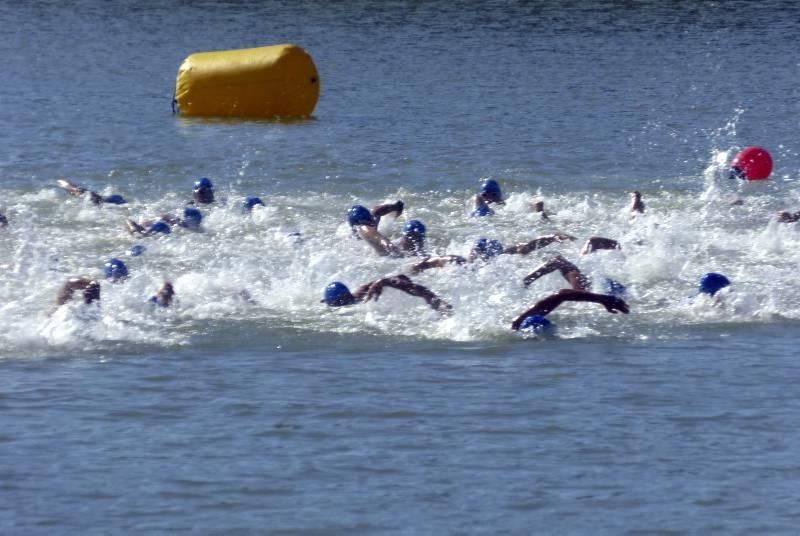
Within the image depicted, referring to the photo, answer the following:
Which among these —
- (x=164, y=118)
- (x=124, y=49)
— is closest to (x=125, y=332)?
(x=164, y=118)

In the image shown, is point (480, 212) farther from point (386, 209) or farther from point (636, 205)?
point (636, 205)

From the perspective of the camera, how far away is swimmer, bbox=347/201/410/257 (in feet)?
52.1

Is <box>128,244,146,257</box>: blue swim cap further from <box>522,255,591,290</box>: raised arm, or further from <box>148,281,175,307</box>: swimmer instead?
<box>522,255,591,290</box>: raised arm

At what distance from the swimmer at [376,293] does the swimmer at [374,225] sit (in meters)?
2.30

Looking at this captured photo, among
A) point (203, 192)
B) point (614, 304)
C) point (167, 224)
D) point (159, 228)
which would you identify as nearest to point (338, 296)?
point (614, 304)

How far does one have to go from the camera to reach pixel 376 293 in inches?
521

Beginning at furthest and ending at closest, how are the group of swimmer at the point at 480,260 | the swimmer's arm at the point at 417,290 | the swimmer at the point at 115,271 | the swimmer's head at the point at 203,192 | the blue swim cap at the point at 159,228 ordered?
1. the swimmer's head at the point at 203,192
2. the blue swim cap at the point at 159,228
3. the swimmer at the point at 115,271
4. the swimmer's arm at the point at 417,290
5. the group of swimmer at the point at 480,260

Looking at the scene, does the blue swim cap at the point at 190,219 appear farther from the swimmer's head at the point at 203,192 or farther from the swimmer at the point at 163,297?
the swimmer at the point at 163,297

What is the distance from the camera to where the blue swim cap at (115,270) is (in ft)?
48.3

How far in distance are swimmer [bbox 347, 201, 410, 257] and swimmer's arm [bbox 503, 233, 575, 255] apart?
1081 millimetres

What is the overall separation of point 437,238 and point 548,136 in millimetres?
7008

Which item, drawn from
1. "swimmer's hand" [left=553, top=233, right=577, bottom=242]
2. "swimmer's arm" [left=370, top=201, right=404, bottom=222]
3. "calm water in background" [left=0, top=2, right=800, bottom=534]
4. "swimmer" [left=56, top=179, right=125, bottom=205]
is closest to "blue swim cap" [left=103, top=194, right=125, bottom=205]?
"swimmer" [left=56, top=179, right=125, bottom=205]

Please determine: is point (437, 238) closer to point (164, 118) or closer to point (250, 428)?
point (250, 428)

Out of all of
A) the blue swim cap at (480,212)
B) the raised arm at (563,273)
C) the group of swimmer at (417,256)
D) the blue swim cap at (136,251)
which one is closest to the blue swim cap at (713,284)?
the group of swimmer at (417,256)
